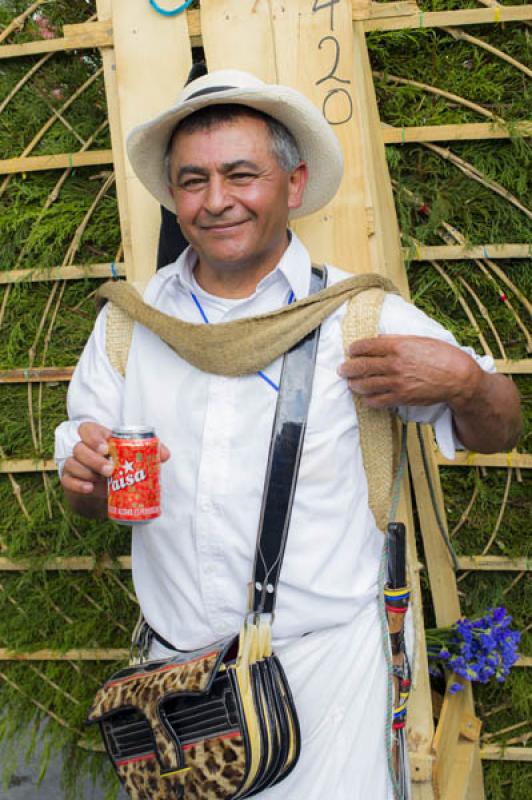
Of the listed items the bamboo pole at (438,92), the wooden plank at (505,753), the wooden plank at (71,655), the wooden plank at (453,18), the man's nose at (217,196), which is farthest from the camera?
the wooden plank at (71,655)

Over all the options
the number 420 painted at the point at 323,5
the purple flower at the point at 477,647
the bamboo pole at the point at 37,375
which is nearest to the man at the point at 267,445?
the number 420 painted at the point at 323,5

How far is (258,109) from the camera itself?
1.55 m

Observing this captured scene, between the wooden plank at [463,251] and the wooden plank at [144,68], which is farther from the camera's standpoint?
the wooden plank at [463,251]

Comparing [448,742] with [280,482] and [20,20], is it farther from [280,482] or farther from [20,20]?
[20,20]

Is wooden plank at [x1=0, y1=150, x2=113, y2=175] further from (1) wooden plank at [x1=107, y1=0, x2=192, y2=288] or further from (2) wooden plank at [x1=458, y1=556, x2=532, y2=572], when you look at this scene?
(2) wooden plank at [x1=458, y1=556, x2=532, y2=572]

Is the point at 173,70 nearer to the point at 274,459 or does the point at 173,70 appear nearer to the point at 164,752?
the point at 274,459

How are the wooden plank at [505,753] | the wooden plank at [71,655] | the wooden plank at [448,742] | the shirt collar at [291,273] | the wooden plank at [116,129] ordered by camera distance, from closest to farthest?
the shirt collar at [291,273], the wooden plank at [116,129], the wooden plank at [448,742], the wooden plank at [505,753], the wooden plank at [71,655]

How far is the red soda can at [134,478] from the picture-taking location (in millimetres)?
1382

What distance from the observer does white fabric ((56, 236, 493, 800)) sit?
1535 mm

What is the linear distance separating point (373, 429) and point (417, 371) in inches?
7.8

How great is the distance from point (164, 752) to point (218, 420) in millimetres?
586

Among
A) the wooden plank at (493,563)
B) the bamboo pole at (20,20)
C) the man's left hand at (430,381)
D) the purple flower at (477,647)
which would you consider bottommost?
the purple flower at (477,647)

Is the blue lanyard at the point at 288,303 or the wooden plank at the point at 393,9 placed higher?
the wooden plank at the point at 393,9

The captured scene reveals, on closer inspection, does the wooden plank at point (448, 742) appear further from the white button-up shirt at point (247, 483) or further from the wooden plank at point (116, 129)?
the wooden plank at point (116, 129)
